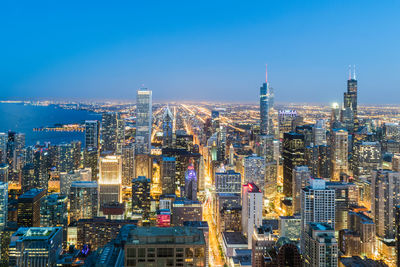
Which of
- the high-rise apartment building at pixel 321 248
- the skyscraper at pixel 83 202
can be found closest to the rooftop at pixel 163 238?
the high-rise apartment building at pixel 321 248

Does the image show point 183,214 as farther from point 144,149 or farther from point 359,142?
point 359,142

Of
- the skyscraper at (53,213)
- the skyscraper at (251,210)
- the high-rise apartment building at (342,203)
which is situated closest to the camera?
the skyscraper at (251,210)

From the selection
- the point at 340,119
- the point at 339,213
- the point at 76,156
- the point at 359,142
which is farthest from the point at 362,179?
the point at 76,156

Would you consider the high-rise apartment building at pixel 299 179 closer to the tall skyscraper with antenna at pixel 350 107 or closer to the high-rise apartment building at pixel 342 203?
the high-rise apartment building at pixel 342 203

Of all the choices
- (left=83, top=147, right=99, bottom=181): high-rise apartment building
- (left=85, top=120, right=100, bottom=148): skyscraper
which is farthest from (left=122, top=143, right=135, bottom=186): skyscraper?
(left=85, top=120, right=100, bottom=148): skyscraper

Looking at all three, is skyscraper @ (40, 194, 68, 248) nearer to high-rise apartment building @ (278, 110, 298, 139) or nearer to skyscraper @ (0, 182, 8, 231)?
skyscraper @ (0, 182, 8, 231)
